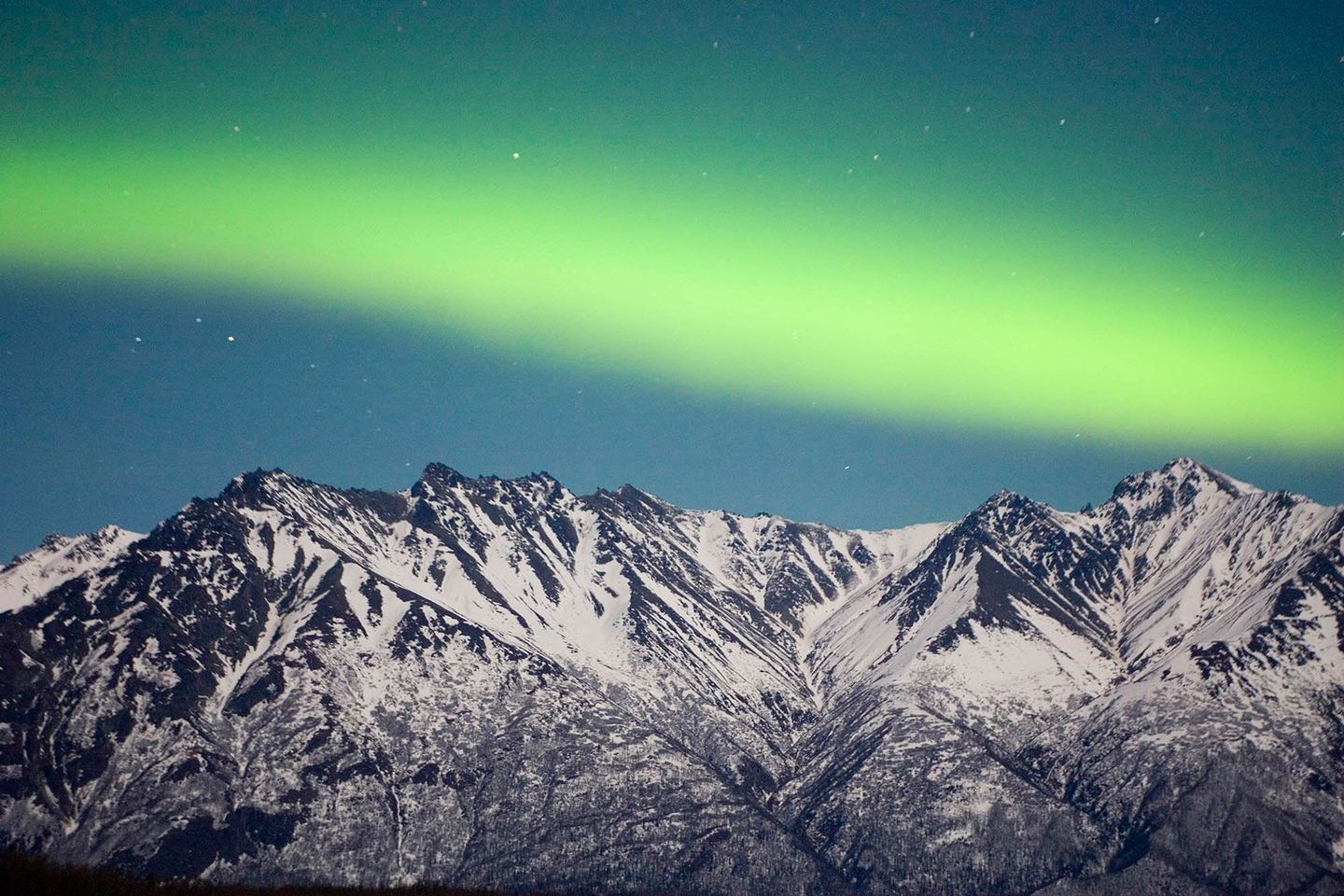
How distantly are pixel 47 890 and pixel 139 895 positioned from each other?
6862 mm

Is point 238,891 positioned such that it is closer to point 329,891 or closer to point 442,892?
point 329,891

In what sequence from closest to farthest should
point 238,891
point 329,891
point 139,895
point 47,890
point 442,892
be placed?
point 47,890, point 139,895, point 238,891, point 329,891, point 442,892

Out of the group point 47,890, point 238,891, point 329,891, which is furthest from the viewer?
point 329,891

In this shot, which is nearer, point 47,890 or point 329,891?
point 47,890

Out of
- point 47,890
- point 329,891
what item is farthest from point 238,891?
point 47,890

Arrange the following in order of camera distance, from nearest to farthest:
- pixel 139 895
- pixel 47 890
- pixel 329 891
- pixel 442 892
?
pixel 47 890, pixel 139 895, pixel 329 891, pixel 442 892

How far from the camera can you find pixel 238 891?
90.3 m

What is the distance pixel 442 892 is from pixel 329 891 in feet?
42.2

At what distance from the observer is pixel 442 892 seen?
11306cm

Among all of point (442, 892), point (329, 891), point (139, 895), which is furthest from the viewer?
point (442, 892)

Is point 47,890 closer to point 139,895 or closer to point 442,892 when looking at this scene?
point 139,895

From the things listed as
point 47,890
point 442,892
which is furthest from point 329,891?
point 47,890

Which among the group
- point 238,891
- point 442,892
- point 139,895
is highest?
point 139,895

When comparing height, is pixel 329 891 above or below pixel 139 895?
below
